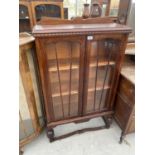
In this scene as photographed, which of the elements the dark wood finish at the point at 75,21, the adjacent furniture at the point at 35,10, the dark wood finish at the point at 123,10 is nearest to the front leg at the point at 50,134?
the dark wood finish at the point at 75,21

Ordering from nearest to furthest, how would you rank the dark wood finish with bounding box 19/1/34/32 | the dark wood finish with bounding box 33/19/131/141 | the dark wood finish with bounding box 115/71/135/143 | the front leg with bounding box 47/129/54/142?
the dark wood finish with bounding box 33/19/131/141, the dark wood finish with bounding box 115/71/135/143, the front leg with bounding box 47/129/54/142, the dark wood finish with bounding box 19/1/34/32

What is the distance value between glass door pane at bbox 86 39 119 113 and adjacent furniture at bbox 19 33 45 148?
50 centimetres

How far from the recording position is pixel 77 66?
1.19 m

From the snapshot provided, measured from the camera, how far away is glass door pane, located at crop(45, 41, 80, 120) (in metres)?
1.12

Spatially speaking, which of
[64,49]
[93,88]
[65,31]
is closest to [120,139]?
[93,88]

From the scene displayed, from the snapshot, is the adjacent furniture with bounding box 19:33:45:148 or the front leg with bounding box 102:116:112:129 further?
the front leg with bounding box 102:116:112:129

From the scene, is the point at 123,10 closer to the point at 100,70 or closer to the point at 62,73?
the point at 100,70

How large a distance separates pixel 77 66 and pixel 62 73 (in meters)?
0.16

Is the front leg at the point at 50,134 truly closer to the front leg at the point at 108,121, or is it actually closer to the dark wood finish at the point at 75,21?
the front leg at the point at 108,121

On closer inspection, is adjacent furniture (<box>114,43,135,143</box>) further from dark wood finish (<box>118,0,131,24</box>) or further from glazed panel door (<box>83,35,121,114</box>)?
dark wood finish (<box>118,0,131,24</box>)

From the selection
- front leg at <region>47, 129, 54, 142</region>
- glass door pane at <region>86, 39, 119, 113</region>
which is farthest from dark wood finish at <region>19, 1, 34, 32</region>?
front leg at <region>47, 129, 54, 142</region>

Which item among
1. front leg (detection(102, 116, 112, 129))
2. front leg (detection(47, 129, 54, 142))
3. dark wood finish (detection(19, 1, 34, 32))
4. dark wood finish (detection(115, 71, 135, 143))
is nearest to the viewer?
dark wood finish (detection(115, 71, 135, 143))
